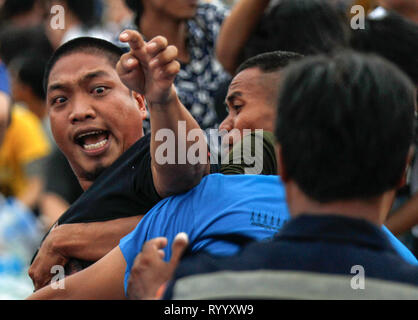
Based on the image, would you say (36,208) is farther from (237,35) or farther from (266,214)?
(266,214)

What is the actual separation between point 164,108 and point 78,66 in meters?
0.80

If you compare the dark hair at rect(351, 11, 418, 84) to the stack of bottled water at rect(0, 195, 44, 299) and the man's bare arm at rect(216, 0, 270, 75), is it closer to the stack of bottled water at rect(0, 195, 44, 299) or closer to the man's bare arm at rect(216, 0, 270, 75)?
the man's bare arm at rect(216, 0, 270, 75)

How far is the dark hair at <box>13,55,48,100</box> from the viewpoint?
4754 mm

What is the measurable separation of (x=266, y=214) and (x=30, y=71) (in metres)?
3.45

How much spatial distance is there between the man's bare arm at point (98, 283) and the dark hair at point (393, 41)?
151cm

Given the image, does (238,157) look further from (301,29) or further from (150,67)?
(301,29)

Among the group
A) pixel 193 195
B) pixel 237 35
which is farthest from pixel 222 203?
pixel 237 35

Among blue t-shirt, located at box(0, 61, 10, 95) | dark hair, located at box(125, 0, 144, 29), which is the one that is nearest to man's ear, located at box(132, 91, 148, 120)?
dark hair, located at box(125, 0, 144, 29)

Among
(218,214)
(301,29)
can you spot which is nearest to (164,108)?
(218,214)

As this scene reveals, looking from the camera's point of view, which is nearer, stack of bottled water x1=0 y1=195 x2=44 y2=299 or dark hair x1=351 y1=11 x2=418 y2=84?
dark hair x1=351 y1=11 x2=418 y2=84

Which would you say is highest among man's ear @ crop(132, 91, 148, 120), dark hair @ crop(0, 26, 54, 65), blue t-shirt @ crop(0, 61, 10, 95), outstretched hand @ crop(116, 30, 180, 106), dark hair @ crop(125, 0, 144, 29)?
dark hair @ crop(0, 26, 54, 65)

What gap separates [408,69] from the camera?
2.86 m

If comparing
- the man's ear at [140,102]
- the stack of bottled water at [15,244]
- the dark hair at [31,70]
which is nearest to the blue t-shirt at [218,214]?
the man's ear at [140,102]
